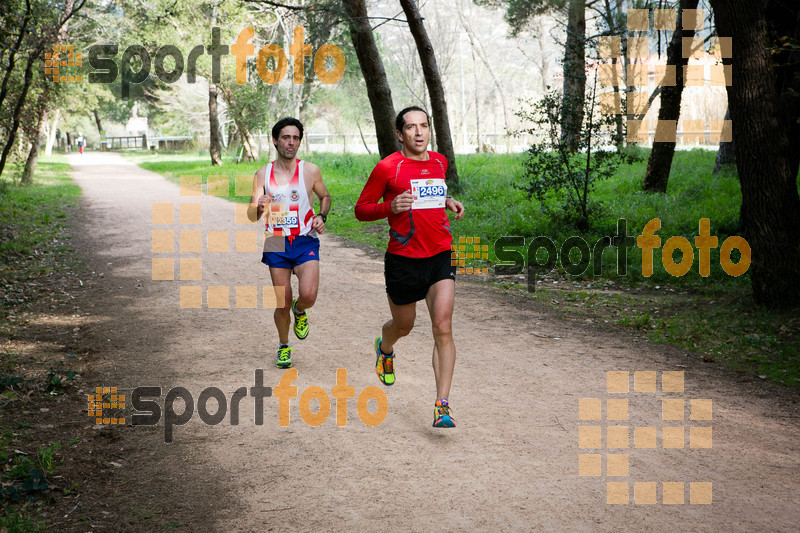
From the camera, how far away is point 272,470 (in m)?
4.59

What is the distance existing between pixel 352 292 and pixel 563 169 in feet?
16.0

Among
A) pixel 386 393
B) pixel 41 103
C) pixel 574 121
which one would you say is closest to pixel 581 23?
pixel 574 121

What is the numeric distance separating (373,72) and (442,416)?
1299 centimetres

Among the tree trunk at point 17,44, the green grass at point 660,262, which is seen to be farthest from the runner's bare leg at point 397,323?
the tree trunk at point 17,44

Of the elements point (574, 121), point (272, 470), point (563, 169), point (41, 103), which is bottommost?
point (272, 470)

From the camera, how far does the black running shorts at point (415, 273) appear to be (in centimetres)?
514

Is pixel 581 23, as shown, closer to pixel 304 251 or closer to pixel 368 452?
pixel 304 251

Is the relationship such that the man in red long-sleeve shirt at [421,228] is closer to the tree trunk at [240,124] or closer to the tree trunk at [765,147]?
the tree trunk at [765,147]

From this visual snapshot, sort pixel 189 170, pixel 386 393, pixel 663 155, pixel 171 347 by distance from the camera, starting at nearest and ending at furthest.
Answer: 1. pixel 386 393
2. pixel 171 347
3. pixel 663 155
4. pixel 189 170

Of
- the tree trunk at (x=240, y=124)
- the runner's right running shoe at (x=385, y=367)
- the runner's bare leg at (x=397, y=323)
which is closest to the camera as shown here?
the runner's bare leg at (x=397, y=323)

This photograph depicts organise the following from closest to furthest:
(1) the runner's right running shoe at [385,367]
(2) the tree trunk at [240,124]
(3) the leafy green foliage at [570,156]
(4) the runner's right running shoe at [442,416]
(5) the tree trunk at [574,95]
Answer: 1. (4) the runner's right running shoe at [442,416]
2. (1) the runner's right running shoe at [385,367]
3. (5) the tree trunk at [574,95]
4. (3) the leafy green foliage at [570,156]
5. (2) the tree trunk at [240,124]

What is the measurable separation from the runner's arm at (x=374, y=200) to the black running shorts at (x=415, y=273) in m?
0.32

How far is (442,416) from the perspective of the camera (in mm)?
5004

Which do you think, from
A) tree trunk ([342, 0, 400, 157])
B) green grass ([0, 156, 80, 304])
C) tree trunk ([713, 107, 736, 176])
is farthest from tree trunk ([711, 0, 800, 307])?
tree trunk ([713, 107, 736, 176])
